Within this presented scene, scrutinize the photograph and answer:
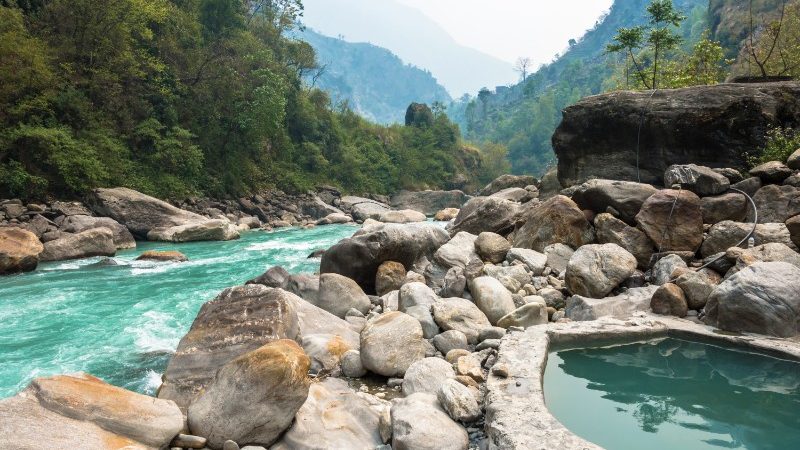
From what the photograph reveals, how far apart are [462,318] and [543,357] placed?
1.57 meters

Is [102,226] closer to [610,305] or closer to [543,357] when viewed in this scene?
[610,305]

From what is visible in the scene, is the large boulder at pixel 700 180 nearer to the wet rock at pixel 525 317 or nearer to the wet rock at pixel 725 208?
the wet rock at pixel 725 208

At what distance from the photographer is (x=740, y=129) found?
10.3m

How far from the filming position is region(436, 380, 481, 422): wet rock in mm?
4102

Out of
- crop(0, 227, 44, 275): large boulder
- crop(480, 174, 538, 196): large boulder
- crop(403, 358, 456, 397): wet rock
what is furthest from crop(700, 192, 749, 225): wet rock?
crop(0, 227, 44, 275): large boulder

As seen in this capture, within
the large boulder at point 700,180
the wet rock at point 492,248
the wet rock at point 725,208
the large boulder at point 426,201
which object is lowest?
the large boulder at point 426,201

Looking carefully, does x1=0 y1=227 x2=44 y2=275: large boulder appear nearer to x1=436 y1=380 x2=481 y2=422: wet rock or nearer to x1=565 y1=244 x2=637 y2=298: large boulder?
x1=436 y1=380 x2=481 y2=422: wet rock

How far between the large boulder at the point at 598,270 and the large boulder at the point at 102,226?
A: 1591 centimetres

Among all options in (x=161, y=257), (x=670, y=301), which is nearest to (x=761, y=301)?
(x=670, y=301)

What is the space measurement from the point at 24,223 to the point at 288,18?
109 feet

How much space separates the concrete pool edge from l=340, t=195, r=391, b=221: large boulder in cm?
2727

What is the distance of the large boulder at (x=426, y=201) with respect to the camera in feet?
152

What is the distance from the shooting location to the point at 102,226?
56.4 feet

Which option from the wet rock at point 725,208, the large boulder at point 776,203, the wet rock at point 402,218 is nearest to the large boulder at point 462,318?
the wet rock at point 725,208
